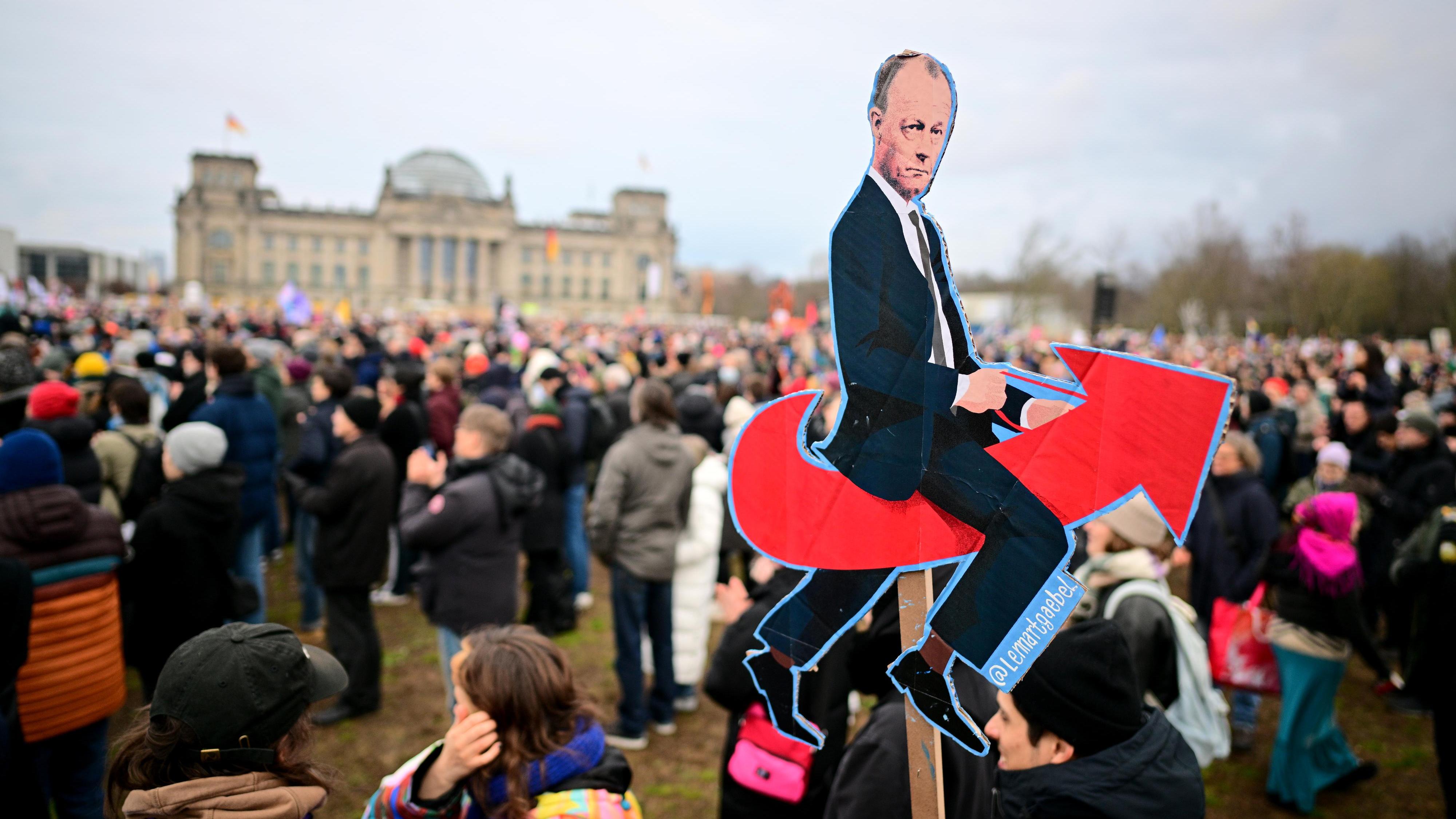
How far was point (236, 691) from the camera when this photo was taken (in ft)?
5.05

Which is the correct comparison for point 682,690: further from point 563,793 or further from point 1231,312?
point 1231,312

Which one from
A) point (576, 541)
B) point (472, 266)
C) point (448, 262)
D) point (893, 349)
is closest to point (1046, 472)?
point (893, 349)

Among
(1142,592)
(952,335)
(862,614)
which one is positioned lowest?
(1142,592)

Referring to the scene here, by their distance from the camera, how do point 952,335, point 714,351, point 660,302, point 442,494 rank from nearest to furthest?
point 952,335 → point 442,494 → point 714,351 → point 660,302

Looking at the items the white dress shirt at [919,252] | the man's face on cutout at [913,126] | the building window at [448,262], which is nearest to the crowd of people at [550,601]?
the white dress shirt at [919,252]

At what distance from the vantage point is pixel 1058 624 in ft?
4.42

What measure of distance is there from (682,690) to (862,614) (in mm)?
3634

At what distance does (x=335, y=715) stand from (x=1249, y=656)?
5051mm

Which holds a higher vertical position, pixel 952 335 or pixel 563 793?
pixel 952 335

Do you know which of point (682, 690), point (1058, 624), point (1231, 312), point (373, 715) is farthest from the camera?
point (1231, 312)

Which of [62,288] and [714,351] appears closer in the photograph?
[714,351]

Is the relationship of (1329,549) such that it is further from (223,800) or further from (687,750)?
(223,800)

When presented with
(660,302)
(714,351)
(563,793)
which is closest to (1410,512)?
(563,793)

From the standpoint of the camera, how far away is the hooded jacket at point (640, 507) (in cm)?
423
